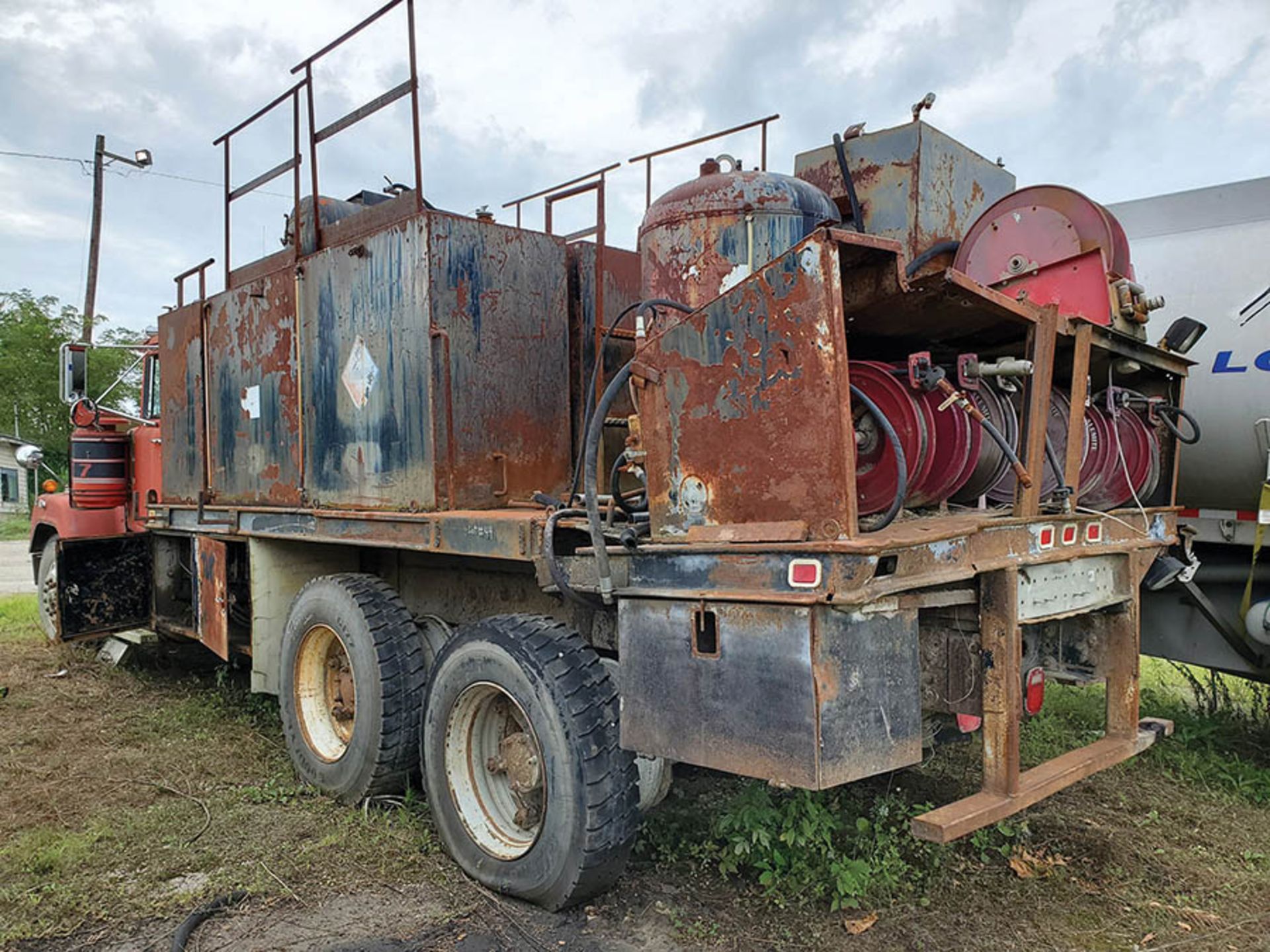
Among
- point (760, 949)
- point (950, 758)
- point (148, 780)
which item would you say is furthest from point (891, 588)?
point (148, 780)

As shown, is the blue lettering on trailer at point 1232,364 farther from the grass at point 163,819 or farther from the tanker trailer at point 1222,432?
the grass at point 163,819

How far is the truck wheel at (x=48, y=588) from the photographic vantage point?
7828mm

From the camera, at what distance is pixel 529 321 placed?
441 centimetres

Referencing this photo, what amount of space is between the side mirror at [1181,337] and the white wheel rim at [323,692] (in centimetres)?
410

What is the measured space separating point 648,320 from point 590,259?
3.41 ft

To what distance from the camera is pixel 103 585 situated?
7.06 m

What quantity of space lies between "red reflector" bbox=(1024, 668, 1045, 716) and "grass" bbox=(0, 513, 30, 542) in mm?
26355

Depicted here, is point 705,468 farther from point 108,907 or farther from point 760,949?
point 108,907

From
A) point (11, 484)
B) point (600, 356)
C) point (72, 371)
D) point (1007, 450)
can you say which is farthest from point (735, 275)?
point (11, 484)

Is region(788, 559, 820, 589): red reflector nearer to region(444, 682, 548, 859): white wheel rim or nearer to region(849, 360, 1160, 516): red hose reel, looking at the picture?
region(849, 360, 1160, 516): red hose reel

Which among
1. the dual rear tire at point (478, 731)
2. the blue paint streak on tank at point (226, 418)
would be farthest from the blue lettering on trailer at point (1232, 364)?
the blue paint streak on tank at point (226, 418)

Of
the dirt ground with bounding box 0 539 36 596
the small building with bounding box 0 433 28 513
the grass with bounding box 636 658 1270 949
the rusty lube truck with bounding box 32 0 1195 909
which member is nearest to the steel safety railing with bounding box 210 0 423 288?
the rusty lube truck with bounding box 32 0 1195 909

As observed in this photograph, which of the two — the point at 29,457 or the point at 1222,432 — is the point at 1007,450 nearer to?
the point at 1222,432

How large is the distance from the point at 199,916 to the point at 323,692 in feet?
5.39
